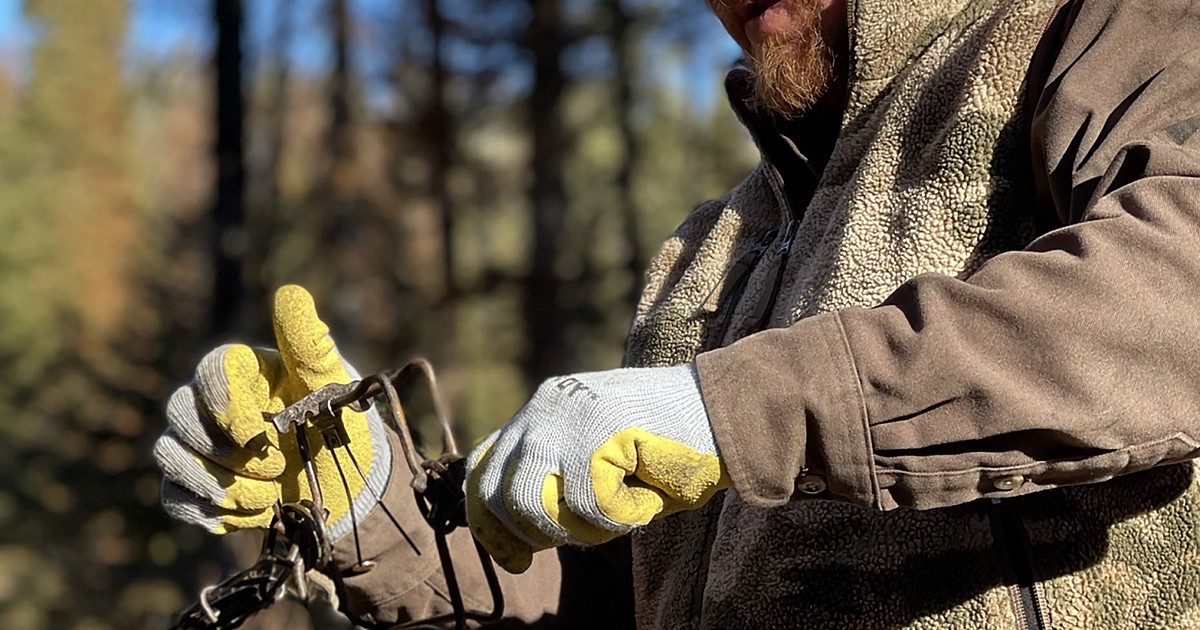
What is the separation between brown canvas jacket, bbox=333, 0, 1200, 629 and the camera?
1.13m

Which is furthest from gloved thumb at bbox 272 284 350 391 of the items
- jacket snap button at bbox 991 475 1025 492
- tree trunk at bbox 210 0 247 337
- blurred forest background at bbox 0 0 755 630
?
blurred forest background at bbox 0 0 755 630

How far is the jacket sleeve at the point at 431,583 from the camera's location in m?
1.88

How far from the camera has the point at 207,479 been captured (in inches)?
68.9

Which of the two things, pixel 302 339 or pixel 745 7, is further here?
pixel 745 7

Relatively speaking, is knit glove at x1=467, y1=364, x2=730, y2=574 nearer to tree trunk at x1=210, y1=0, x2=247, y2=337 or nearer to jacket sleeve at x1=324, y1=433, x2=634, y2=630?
jacket sleeve at x1=324, y1=433, x2=634, y2=630

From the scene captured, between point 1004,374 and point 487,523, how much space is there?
0.51m

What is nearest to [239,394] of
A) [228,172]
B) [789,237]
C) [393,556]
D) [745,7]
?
[393,556]

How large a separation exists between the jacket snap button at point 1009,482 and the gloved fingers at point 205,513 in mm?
1003

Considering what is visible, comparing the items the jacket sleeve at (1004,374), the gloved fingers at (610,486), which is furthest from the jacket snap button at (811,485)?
the gloved fingers at (610,486)

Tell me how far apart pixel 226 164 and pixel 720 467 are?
5.36 metres

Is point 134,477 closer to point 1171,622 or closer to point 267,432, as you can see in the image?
point 267,432

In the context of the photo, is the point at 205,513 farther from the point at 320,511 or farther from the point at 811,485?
the point at 811,485

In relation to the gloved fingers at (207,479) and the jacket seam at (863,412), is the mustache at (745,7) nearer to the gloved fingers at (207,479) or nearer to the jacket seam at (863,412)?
the jacket seam at (863,412)

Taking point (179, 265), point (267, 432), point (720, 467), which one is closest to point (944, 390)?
point (720, 467)
